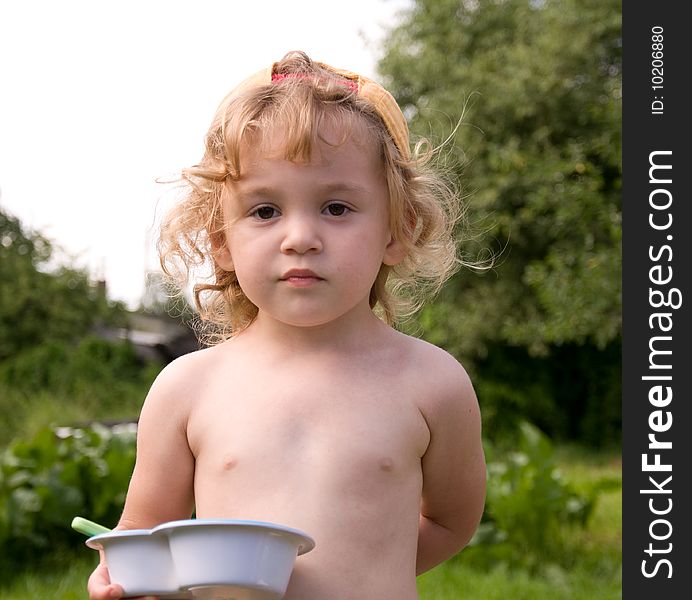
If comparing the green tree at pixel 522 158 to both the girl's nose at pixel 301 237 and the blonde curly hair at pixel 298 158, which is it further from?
the girl's nose at pixel 301 237

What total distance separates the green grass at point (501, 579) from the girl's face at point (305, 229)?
325cm

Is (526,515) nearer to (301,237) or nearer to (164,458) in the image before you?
(164,458)

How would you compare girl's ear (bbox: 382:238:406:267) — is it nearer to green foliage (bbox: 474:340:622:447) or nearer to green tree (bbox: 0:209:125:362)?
A: green foliage (bbox: 474:340:622:447)

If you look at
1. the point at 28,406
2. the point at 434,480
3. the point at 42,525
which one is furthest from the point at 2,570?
the point at 28,406

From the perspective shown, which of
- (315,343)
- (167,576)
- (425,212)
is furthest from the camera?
(425,212)

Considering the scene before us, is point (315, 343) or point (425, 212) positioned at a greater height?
point (425, 212)

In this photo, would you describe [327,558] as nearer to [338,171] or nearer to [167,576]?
[167,576]

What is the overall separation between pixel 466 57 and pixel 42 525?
9.81 metres

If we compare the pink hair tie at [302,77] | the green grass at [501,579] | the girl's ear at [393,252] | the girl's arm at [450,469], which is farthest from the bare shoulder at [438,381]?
the green grass at [501,579]

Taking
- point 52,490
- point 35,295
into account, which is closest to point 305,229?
point 52,490

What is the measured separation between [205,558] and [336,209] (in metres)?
0.65

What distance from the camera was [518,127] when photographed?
12516 mm

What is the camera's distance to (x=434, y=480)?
74.1 inches

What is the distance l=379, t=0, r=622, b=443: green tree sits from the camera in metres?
11.3
